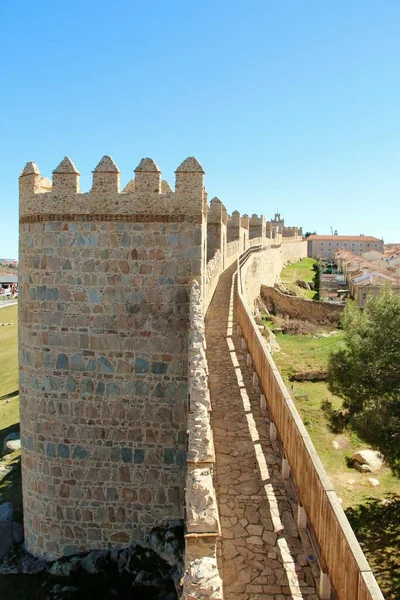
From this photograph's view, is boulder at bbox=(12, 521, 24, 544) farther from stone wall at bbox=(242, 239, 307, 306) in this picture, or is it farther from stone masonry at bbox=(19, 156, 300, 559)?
stone wall at bbox=(242, 239, 307, 306)

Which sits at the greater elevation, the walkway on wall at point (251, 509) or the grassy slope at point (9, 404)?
the walkway on wall at point (251, 509)

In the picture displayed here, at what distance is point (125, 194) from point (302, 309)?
2630cm

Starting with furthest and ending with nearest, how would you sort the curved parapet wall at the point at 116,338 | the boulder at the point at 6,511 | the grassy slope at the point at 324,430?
the grassy slope at the point at 324,430 < the boulder at the point at 6,511 < the curved parapet wall at the point at 116,338

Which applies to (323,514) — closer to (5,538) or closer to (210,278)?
(5,538)

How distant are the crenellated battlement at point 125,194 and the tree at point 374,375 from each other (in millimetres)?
5792

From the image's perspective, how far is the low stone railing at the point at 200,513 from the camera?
3477 millimetres

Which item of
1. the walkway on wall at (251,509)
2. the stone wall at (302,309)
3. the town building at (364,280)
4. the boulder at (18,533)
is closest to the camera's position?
the walkway on wall at (251,509)

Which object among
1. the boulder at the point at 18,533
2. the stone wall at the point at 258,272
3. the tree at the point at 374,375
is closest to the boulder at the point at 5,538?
the boulder at the point at 18,533

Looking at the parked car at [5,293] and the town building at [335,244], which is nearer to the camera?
the parked car at [5,293]

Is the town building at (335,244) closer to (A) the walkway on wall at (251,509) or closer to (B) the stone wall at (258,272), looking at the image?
(B) the stone wall at (258,272)

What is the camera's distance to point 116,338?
903 cm

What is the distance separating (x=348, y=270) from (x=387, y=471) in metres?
51.9

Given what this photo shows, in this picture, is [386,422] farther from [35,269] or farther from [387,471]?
[35,269]

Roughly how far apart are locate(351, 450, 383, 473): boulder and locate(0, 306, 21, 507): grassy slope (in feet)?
27.6
